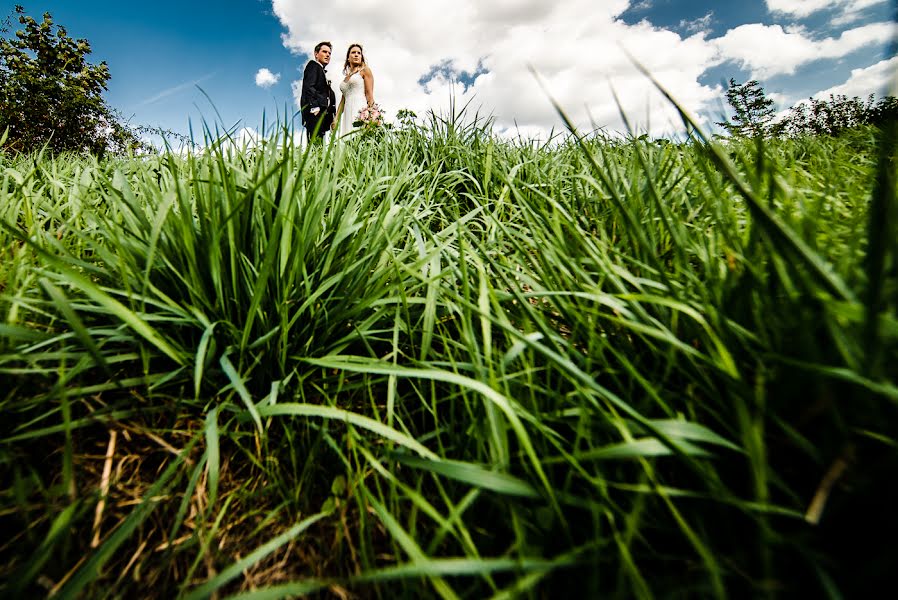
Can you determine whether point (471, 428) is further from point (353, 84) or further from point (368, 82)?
point (353, 84)

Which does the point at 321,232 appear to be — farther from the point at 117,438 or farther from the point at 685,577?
the point at 685,577

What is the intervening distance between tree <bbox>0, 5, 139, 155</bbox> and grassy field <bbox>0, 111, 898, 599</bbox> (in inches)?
279

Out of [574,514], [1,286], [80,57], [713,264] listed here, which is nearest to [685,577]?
[574,514]

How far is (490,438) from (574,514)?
16 cm

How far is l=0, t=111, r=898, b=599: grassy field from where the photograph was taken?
417 millimetres

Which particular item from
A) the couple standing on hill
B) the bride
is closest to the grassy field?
the couple standing on hill

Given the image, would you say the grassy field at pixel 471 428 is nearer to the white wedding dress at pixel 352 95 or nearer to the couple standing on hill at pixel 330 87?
the couple standing on hill at pixel 330 87

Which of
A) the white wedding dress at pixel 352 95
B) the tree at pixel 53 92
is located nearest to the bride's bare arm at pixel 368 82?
the white wedding dress at pixel 352 95

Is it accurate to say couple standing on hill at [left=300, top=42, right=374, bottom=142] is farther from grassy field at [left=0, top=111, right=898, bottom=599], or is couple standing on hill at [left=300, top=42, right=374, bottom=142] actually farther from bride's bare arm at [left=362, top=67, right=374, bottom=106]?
grassy field at [left=0, top=111, right=898, bottom=599]

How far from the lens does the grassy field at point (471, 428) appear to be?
0.42 meters

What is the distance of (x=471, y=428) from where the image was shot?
577mm

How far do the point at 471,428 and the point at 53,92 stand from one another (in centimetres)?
905

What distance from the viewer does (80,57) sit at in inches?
246

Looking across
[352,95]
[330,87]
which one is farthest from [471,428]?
[352,95]
